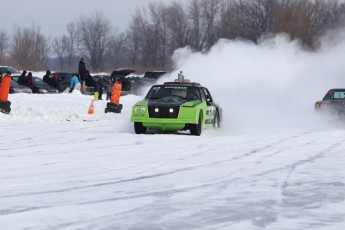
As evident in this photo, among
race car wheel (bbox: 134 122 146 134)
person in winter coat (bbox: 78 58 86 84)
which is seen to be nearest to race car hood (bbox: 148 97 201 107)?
race car wheel (bbox: 134 122 146 134)

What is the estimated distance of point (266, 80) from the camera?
115 ft

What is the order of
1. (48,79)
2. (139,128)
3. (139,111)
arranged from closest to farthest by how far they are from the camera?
(139,111) < (139,128) < (48,79)

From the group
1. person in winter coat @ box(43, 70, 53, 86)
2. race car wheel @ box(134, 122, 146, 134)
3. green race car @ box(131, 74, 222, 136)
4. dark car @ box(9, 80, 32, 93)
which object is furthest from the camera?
person in winter coat @ box(43, 70, 53, 86)

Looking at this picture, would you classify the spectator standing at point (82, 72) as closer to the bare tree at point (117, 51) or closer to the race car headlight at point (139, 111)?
the race car headlight at point (139, 111)

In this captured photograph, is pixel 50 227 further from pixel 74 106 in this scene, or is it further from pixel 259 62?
pixel 259 62

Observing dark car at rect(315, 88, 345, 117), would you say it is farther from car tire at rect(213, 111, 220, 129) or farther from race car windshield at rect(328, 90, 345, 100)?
car tire at rect(213, 111, 220, 129)

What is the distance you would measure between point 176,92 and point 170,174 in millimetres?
7783

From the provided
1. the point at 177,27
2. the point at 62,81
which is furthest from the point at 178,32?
the point at 62,81

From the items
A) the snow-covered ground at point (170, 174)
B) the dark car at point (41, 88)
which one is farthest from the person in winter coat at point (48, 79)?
the snow-covered ground at point (170, 174)

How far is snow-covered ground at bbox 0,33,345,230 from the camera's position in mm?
6512

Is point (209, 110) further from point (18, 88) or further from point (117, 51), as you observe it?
point (117, 51)

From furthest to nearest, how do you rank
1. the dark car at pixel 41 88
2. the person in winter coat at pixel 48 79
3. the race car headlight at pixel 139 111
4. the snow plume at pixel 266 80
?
1. the person in winter coat at pixel 48 79
2. the dark car at pixel 41 88
3. the snow plume at pixel 266 80
4. the race car headlight at pixel 139 111

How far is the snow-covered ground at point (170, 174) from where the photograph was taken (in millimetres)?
6512

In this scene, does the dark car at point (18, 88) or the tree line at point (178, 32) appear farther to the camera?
the tree line at point (178, 32)
